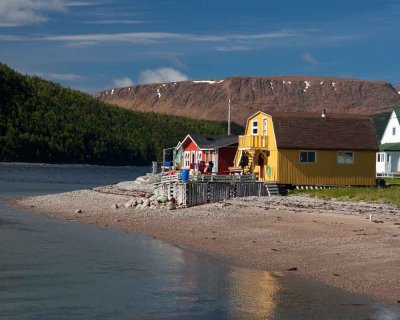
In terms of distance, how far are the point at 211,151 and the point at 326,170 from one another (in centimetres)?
1496

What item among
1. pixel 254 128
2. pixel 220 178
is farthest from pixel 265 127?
pixel 220 178

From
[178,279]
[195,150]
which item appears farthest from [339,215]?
[195,150]

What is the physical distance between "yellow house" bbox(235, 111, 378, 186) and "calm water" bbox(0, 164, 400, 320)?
63.0 feet

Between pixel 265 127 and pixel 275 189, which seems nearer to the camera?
pixel 275 189

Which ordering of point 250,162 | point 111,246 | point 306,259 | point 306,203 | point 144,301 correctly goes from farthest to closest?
point 250,162
point 306,203
point 111,246
point 306,259
point 144,301

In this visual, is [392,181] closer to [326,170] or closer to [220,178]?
[326,170]

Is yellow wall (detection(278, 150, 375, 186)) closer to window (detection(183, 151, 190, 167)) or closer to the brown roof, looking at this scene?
the brown roof

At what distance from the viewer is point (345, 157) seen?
45.4 m

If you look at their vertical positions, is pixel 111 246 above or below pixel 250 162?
below

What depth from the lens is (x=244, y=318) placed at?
50.4ft

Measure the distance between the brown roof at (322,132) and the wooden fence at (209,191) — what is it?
3167 millimetres

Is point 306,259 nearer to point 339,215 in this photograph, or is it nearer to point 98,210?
point 339,215

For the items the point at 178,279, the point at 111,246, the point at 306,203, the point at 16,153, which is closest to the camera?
the point at 178,279

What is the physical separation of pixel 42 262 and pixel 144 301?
6.40 metres
